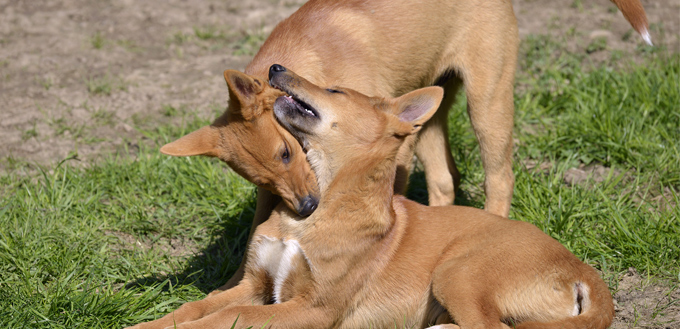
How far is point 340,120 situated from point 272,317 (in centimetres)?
113

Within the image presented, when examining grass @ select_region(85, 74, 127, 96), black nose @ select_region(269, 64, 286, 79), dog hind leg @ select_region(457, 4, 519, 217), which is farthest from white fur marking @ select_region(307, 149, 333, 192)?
grass @ select_region(85, 74, 127, 96)

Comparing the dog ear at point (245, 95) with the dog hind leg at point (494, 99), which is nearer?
the dog ear at point (245, 95)

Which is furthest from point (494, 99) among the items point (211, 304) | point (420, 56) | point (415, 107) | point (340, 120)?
point (211, 304)

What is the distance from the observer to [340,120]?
3.79 m

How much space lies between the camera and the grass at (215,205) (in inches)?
162

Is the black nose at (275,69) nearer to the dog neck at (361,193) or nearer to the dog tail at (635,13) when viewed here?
the dog neck at (361,193)

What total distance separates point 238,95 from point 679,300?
2765mm

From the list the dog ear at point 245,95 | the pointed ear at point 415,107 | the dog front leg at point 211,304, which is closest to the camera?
the dog ear at point 245,95

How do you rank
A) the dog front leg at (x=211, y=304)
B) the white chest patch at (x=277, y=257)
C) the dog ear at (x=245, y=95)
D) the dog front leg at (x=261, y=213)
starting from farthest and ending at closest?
1. the dog front leg at (x=261, y=213)
2. the white chest patch at (x=277, y=257)
3. the dog front leg at (x=211, y=304)
4. the dog ear at (x=245, y=95)

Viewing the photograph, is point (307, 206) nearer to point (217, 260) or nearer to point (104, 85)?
point (217, 260)

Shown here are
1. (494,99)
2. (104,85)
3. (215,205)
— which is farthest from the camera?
(104,85)

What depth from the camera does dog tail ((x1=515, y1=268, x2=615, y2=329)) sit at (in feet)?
11.1

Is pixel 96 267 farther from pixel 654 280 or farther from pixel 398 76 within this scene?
pixel 654 280

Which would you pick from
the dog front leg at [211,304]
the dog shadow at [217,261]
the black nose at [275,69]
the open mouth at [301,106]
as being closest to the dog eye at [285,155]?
the open mouth at [301,106]
